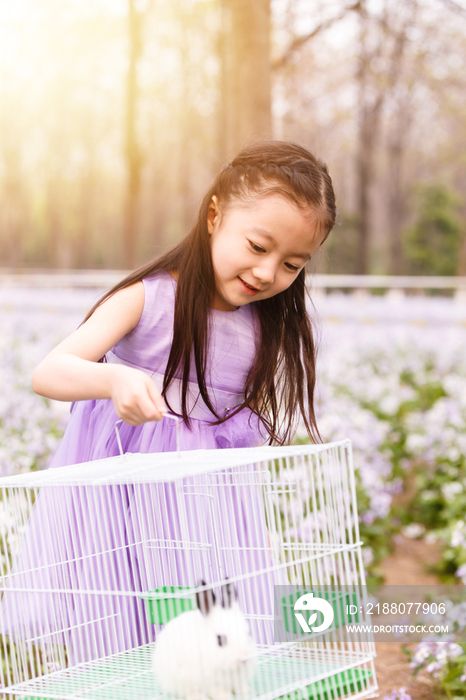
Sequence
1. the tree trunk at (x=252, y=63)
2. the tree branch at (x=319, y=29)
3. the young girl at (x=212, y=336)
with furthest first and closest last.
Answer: the tree branch at (x=319, y=29), the tree trunk at (x=252, y=63), the young girl at (x=212, y=336)

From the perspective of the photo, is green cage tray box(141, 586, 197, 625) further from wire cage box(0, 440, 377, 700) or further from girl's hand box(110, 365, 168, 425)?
girl's hand box(110, 365, 168, 425)

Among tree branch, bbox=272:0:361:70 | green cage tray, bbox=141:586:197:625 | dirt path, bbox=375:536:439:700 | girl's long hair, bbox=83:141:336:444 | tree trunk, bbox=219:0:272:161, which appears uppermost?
tree branch, bbox=272:0:361:70

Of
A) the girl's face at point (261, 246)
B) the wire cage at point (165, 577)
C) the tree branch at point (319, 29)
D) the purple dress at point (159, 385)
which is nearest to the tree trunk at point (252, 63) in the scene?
the tree branch at point (319, 29)

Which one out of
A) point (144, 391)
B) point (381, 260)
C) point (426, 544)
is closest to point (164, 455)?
point (144, 391)

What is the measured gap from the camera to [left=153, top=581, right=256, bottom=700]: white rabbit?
1.53 m

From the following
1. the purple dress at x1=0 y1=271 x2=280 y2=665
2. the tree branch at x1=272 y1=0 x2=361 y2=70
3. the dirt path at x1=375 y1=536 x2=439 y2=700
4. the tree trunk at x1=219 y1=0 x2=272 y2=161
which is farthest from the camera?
the tree branch at x1=272 y1=0 x2=361 y2=70

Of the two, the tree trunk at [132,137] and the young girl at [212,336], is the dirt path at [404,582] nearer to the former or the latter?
the young girl at [212,336]

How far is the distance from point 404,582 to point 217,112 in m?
9.51

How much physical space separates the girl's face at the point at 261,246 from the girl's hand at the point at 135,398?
514mm

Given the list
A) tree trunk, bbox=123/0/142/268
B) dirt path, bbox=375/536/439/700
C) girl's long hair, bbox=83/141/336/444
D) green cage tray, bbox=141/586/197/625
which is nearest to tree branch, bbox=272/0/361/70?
tree trunk, bbox=123/0/142/268

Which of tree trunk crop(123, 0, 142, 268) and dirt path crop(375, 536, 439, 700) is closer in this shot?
dirt path crop(375, 536, 439, 700)

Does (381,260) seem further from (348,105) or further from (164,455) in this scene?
(164,455)

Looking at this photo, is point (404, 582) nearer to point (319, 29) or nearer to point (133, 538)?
point (133, 538)

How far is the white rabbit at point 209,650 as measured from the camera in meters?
1.53
